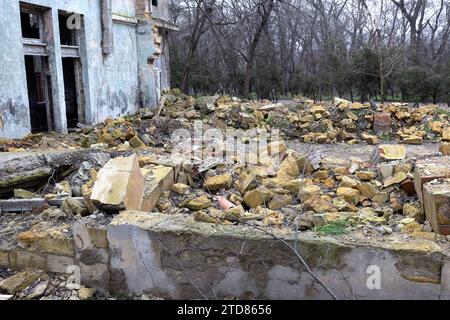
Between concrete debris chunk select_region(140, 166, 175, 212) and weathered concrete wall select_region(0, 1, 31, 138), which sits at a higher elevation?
weathered concrete wall select_region(0, 1, 31, 138)

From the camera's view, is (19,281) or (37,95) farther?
(37,95)

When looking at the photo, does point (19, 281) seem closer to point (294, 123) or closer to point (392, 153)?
point (392, 153)

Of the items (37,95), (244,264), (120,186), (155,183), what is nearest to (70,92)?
(37,95)

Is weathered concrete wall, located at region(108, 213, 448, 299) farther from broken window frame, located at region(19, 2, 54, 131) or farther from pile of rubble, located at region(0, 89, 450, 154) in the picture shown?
broken window frame, located at region(19, 2, 54, 131)

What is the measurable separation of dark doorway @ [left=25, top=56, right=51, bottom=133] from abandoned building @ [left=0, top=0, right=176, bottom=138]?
0.03m

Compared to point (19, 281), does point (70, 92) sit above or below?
above

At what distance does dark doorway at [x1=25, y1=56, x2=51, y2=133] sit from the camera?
39.2ft

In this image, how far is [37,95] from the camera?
43.8ft

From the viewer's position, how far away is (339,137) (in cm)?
1226

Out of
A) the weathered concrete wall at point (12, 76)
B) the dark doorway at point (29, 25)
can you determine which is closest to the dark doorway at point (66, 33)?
the dark doorway at point (29, 25)

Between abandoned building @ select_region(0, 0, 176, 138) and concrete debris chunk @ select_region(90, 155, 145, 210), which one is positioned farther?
abandoned building @ select_region(0, 0, 176, 138)

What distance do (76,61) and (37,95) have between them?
6.28ft

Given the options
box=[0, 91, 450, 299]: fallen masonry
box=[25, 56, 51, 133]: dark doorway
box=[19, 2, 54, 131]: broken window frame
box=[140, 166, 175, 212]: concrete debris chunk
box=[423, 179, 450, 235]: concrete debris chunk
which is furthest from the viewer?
box=[25, 56, 51, 133]: dark doorway

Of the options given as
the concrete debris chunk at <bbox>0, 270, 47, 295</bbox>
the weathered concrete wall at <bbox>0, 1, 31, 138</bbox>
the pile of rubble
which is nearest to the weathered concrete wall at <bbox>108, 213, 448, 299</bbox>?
the concrete debris chunk at <bbox>0, 270, 47, 295</bbox>
